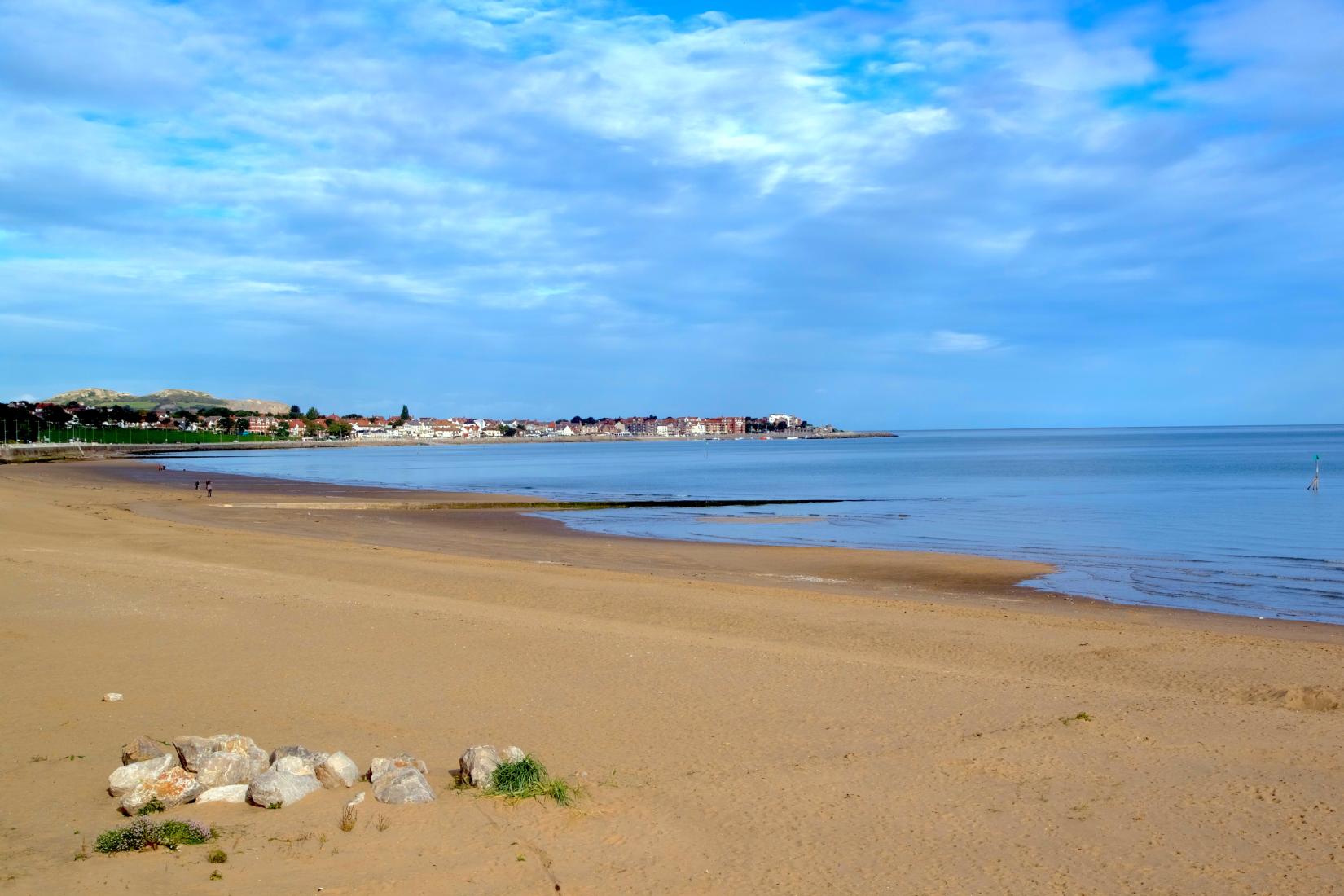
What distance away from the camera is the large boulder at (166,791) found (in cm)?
591

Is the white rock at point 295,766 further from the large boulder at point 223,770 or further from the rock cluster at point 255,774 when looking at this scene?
the large boulder at point 223,770

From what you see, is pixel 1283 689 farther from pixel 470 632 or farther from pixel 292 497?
pixel 292 497

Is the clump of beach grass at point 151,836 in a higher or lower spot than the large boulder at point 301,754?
lower

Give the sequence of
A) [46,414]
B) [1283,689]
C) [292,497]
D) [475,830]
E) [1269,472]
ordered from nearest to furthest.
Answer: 1. [475,830]
2. [1283,689]
3. [292,497]
4. [1269,472]
5. [46,414]

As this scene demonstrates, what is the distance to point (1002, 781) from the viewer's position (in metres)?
7.02

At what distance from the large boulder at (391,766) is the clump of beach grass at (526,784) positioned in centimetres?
52

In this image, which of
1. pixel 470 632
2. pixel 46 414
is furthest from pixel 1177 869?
pixel 46 414

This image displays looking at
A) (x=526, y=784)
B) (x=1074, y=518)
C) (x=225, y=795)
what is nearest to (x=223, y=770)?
(x=225, y=795)

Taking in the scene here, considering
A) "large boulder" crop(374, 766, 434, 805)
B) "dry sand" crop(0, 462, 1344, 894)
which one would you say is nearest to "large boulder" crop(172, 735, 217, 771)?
"dry sand" crop(0, 462, 1344, 894)

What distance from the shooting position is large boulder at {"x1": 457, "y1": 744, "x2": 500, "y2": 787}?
6.47m

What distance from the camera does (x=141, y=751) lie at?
675 cm

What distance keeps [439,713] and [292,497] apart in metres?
39.6

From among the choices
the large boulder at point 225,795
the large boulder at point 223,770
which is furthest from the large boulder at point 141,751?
the large boulder at point 225,795

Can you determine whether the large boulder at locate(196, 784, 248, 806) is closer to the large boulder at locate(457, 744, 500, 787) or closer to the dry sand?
the dry sand
